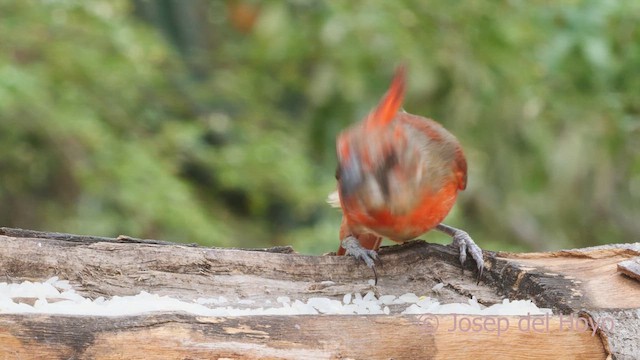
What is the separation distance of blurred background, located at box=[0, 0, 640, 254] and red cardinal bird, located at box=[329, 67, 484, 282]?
181 cm

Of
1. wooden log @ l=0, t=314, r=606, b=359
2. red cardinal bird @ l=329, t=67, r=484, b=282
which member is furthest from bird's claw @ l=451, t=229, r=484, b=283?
wooden log @ l=0, t=314, r=606, b=359

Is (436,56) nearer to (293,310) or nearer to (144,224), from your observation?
(144,224)

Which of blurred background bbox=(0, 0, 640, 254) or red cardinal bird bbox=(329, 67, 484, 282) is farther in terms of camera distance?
blurred background bbox=(0, 0, 640, 254)

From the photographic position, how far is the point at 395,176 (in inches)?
85.8

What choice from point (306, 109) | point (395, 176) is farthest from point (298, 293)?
point (306, 109)

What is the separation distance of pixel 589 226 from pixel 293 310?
426cm

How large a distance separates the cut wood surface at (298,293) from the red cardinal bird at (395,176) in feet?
0.32

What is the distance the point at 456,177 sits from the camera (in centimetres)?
259

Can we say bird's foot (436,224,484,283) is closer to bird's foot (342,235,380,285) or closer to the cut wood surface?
the cut wood surface

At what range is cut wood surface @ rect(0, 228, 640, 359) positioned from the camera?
1.77m

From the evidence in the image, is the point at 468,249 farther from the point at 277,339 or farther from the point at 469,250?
the point at 277,339

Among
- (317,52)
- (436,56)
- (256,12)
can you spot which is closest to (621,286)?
(436,56)

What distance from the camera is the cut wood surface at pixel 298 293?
1.77 m

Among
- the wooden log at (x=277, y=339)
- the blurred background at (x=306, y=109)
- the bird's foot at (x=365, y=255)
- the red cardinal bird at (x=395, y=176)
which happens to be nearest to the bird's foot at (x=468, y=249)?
the red cardinal bird at (x=395, y=176)
